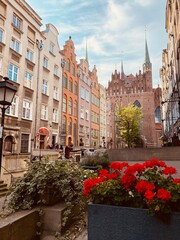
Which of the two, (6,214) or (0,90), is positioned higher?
(0,90)

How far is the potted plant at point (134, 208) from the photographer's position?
194cm

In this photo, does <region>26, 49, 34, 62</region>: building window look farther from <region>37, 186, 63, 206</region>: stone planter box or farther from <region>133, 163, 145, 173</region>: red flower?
<region>133, 163, 145, 173</region>: red flower

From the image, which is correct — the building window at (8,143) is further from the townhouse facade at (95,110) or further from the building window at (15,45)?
the townhouse facade at (95,110)

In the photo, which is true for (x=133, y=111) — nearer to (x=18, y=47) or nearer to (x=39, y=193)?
(x=18, y=47)

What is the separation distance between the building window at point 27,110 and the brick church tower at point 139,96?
46100mm

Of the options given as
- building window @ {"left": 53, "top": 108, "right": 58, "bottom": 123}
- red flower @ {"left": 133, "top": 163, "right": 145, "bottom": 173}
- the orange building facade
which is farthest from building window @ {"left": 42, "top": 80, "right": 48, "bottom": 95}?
red flower @ {"left": 133, "top": 163, "right": 145, "bottom": 173}

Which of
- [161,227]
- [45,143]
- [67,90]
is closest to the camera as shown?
[161,227]

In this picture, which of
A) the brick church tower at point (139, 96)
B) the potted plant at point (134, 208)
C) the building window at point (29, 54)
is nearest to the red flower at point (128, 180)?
the potted plant at point (134, 208)

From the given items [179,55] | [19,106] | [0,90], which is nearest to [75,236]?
[0,90]

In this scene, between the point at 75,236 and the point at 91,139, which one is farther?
the point at 91,139

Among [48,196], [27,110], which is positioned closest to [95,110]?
[27,110]

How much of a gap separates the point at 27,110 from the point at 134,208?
19.0 m

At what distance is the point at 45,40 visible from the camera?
2353 cm

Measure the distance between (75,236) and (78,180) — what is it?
88 centimetres
